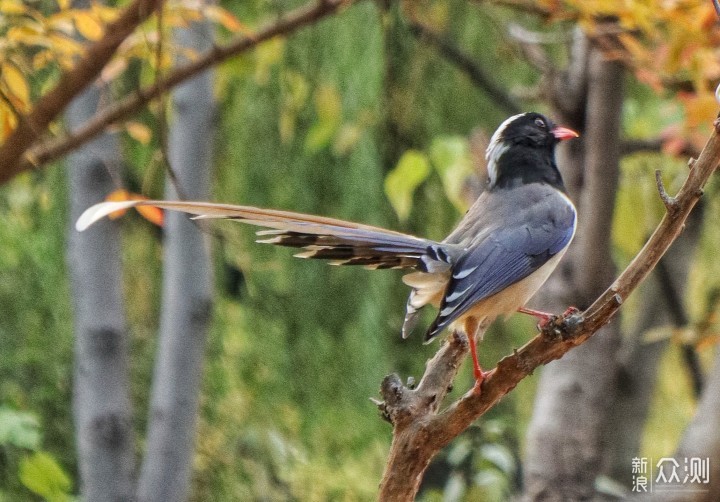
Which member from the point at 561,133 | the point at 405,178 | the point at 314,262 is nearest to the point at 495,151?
the point at 561,133

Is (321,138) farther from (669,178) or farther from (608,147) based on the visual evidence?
(669,178)

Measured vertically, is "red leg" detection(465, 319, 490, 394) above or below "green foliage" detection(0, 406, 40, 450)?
above

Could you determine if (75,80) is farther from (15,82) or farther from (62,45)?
(15,82)

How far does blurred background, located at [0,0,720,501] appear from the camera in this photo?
3.11 metres

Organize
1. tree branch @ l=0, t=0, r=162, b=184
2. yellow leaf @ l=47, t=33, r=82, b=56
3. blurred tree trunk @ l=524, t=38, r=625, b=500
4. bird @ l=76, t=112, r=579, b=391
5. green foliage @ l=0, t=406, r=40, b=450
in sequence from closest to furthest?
bird @ l=76, t=112, r=579, b=391 < tree branch @ l=0, t=0, r=162, b=184 < yellow leaf @ l=47, t=33, r=82, b=56 < green foliage @ l=0, t=406, r=40, b=450 < blurred tree trunk @ l=524, t=38, r=625, b=500

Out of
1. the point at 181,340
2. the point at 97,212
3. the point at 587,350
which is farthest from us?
the point at 587,350

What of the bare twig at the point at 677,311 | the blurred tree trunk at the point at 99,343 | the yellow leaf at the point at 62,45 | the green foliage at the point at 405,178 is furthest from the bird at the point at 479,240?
the bare twig at the point at 677,311

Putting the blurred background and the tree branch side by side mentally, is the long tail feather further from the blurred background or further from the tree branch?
the blurred background

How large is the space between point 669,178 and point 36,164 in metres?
2.72

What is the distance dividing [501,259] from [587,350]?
1.26m

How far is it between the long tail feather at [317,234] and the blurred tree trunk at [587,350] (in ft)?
4.61

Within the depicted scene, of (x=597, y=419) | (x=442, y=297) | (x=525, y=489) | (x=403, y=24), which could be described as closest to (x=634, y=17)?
(x=403, y=24)

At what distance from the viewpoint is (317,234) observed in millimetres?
1839

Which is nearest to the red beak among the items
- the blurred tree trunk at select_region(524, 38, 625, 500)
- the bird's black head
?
the bird's black head
